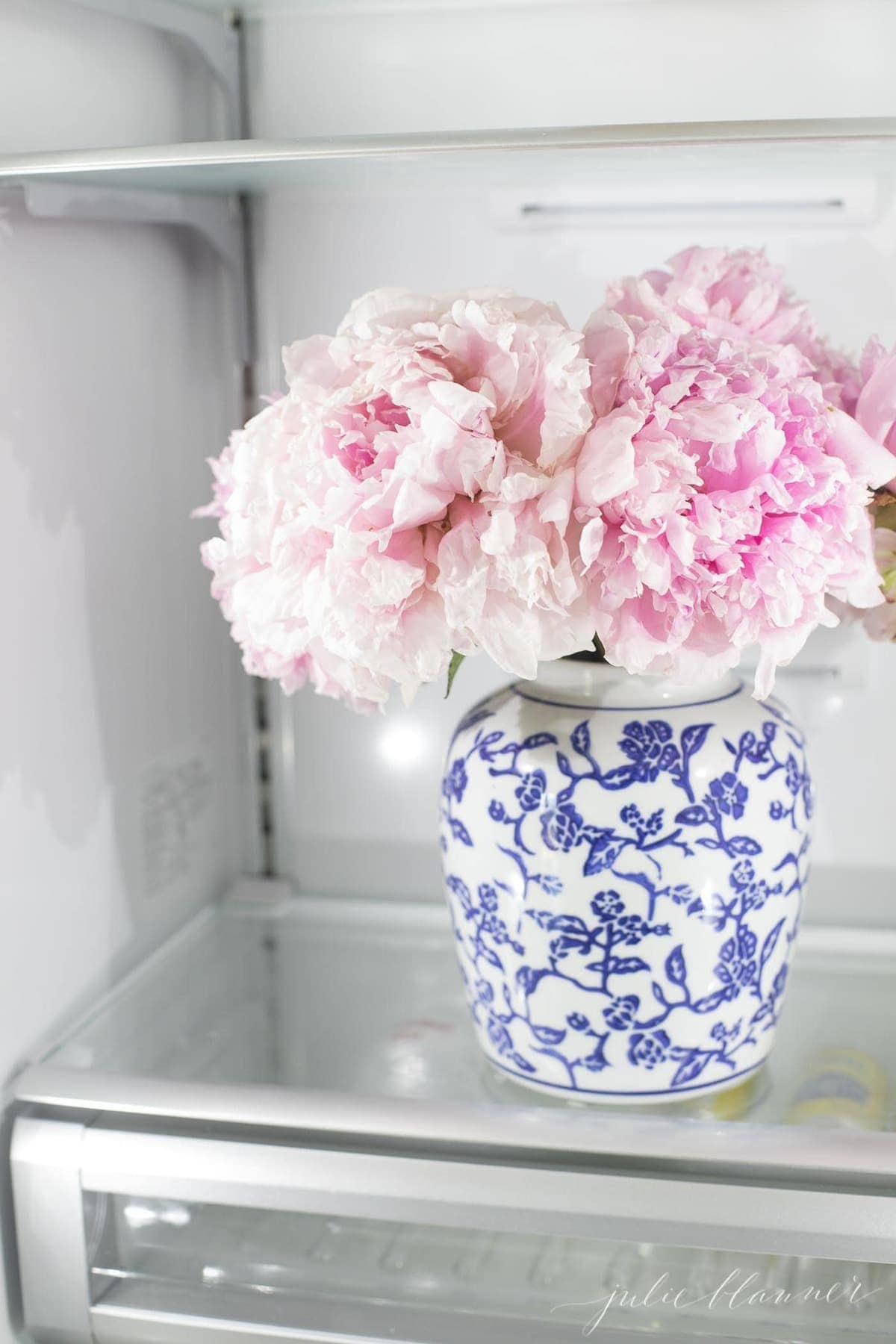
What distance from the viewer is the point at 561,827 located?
79 cm

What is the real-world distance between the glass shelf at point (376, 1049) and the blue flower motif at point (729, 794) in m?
0.18

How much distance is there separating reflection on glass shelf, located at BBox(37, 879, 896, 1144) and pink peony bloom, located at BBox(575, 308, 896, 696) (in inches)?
12.1

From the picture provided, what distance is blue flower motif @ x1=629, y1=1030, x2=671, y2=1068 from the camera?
818mm

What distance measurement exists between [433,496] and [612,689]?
200mm

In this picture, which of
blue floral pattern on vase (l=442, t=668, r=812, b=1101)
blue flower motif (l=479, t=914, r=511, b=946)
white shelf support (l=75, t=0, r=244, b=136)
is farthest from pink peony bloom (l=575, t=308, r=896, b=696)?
white shelf support (l=75, t=0, r=244, b=136)

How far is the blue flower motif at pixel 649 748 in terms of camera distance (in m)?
0.78

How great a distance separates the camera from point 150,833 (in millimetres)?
1088

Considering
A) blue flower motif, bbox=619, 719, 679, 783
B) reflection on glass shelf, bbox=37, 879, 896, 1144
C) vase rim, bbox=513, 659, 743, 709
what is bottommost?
reflection on glass shelf, bbox=37, 879, 896, 1144

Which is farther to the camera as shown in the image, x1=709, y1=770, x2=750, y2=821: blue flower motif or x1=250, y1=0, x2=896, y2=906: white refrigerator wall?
x1=250, y1=0, x2=896, y2=906: white refrigerator wall

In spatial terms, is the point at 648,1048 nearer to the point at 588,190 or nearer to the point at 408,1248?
the point at 408,1248

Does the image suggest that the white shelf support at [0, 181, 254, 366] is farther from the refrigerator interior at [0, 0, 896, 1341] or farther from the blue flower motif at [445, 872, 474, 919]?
the blue flower motif at [445, 872, 474, 919]

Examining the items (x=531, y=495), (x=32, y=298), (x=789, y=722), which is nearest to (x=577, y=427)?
(x=531, y=495)

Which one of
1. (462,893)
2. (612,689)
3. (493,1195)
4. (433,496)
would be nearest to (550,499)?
(433,496)

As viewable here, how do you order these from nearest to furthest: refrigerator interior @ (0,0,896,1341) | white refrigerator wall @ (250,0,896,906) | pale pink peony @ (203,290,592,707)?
pale pink peony @ (203,290,592,707) → refrigerator interior @ (0,0,896,1341) → white refrigerator wall @ (250,0,896,906)
